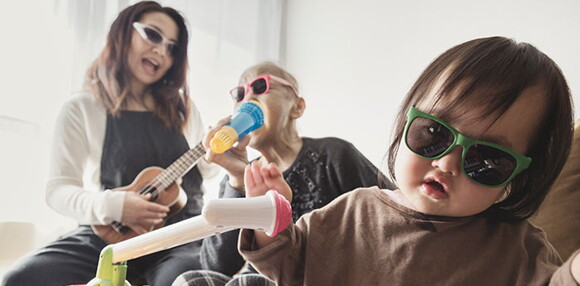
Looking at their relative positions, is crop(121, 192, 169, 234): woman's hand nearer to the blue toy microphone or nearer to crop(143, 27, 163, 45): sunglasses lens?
the blue toy microphone

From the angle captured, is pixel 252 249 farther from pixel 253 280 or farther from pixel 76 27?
pixel 76 27

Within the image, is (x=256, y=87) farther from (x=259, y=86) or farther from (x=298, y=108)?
(x=298, y=108)

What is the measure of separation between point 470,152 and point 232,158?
743 mm

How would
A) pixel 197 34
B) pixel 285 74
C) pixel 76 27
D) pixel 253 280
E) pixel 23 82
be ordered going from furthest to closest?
pixel 197 34 < pixel 285 74 < pixel 76 27 < pixel 23 82 < pixel 253 280

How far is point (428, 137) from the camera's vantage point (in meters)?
0.71

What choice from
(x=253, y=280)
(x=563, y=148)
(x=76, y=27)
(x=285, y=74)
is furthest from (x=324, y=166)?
(x=76, y=27)

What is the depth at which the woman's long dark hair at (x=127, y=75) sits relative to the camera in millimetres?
1358

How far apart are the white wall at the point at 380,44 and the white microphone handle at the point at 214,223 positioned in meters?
0.89

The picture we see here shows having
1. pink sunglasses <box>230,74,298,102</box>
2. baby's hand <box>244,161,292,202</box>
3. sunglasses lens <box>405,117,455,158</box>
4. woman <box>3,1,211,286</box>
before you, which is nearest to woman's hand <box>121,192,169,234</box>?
woman <box>3,1,211,286</box>

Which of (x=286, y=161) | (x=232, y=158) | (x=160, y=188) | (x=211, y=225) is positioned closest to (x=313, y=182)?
(x=286, y=161)

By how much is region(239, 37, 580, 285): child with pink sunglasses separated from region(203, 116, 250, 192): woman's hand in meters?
0.52

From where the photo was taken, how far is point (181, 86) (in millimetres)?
1535

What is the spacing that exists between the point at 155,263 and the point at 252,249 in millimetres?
747

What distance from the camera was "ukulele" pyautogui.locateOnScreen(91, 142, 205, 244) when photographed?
1.33 meters
